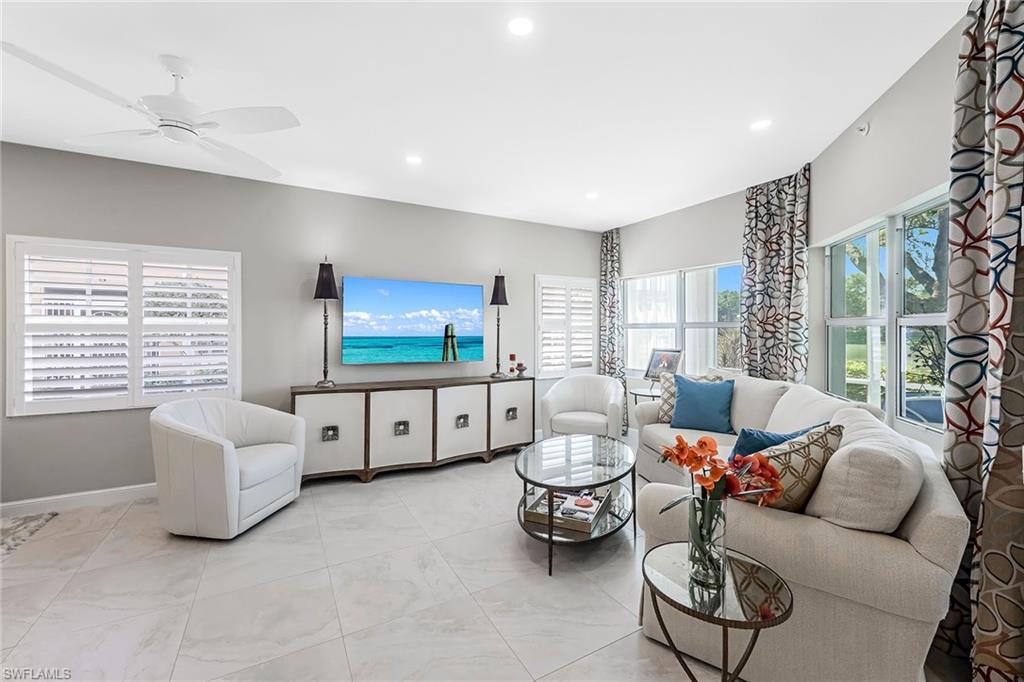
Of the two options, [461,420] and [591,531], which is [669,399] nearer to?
[591,531]

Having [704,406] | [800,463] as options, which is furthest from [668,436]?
[800,463]

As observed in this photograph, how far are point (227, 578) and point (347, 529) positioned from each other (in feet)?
2.36

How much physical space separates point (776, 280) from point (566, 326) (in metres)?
2.36

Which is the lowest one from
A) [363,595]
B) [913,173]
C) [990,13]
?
[363,595]

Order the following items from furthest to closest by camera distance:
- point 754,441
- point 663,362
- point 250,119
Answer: point 663,362, point 250,119, point 754,441

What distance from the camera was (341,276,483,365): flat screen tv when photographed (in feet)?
13.3

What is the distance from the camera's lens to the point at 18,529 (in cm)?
280

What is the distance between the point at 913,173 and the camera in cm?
216

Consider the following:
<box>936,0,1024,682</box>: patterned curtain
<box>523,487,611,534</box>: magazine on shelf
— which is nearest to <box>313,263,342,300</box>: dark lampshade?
<box>523,487,611,534</box>: magazine on shelf

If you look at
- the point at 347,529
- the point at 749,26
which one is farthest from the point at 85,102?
the point at 749,26

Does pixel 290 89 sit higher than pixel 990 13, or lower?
higher

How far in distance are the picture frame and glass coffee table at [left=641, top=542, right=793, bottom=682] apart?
3.05 meters

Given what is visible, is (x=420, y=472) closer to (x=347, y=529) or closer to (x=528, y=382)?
(x=347, y=529)

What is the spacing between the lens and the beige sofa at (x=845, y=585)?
1.32 metres
